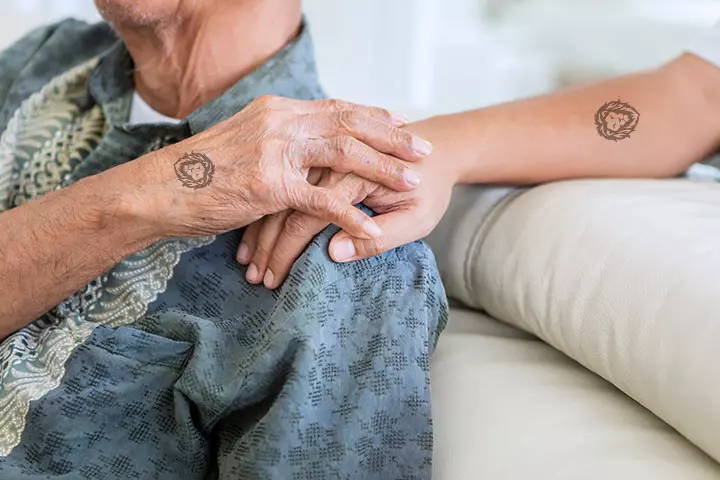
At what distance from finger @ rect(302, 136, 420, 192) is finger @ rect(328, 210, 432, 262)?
46 millimetres

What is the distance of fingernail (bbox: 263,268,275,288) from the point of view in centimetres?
84

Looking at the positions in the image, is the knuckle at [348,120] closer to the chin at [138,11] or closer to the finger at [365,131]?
the finger at [365,131]

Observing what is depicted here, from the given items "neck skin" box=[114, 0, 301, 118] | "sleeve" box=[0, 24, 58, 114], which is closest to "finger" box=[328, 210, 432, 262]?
"neck skin" box=[114, 0, 301, 118]

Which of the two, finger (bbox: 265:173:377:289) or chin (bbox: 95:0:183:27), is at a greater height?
chin (bbox: 95:0:183:27)

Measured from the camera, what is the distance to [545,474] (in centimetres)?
67

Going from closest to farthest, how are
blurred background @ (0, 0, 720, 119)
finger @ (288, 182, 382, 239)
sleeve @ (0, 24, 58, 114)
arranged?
finger @ (288, 182, 382, 239), sleeve @ (0, 24, 58, 114), blurred background @ (0, 0, 720, 119)

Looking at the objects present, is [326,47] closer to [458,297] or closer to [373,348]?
[458,297]

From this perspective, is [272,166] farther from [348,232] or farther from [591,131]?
[591,131]

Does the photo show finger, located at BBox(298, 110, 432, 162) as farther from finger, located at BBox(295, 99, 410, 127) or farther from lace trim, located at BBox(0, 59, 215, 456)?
lace trim, located at BBox(0, 59, 215, 456)

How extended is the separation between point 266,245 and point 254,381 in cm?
18

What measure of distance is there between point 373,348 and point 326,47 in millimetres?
1100

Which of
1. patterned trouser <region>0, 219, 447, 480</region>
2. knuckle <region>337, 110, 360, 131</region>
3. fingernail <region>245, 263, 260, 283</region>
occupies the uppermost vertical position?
knuckle <region>337, 110, 360, 131</region>

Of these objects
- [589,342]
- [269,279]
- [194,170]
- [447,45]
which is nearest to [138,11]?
[194,170]

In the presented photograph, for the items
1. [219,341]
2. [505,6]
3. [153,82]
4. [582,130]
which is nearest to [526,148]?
[582,130]
